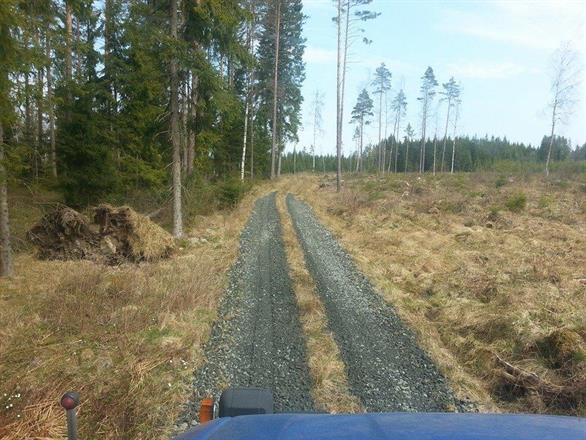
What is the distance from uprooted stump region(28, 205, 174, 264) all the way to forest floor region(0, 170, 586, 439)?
23.6 inches

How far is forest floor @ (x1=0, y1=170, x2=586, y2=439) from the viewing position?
4473mm

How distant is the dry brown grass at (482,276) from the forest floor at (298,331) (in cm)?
4

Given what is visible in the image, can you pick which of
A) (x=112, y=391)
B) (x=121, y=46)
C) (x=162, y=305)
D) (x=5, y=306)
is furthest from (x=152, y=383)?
(x=121, y=46)

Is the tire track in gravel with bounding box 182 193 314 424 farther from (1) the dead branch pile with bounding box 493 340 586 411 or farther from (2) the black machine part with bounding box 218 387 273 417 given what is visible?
(1) the dead branch pile with bounding box 493 340 586 411

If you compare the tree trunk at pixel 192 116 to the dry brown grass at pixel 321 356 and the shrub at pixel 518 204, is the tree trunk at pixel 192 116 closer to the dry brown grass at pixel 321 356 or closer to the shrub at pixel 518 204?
the dry brown grass at pixel 321 356

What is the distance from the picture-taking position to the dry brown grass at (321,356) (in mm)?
4523

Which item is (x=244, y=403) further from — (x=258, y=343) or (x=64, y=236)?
(x=64, y=236)

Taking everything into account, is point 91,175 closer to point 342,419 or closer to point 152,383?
point 152,383

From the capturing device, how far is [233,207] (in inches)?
747

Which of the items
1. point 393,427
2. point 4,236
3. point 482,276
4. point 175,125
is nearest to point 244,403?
point 393,427

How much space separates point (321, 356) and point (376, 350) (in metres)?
0.93

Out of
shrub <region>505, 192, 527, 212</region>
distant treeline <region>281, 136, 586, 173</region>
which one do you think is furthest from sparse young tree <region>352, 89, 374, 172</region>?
shrub <region>505, 192, 527, 212</region>

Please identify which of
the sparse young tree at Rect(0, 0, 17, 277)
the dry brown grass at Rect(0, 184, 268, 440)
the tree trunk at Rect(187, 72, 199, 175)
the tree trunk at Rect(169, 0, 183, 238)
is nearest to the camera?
the dry brown grass at Rect(0, 184, 268, 440)

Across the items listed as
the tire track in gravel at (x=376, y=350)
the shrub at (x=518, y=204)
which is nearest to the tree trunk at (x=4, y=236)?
the tire track in gravel at (x=376, y=350)
